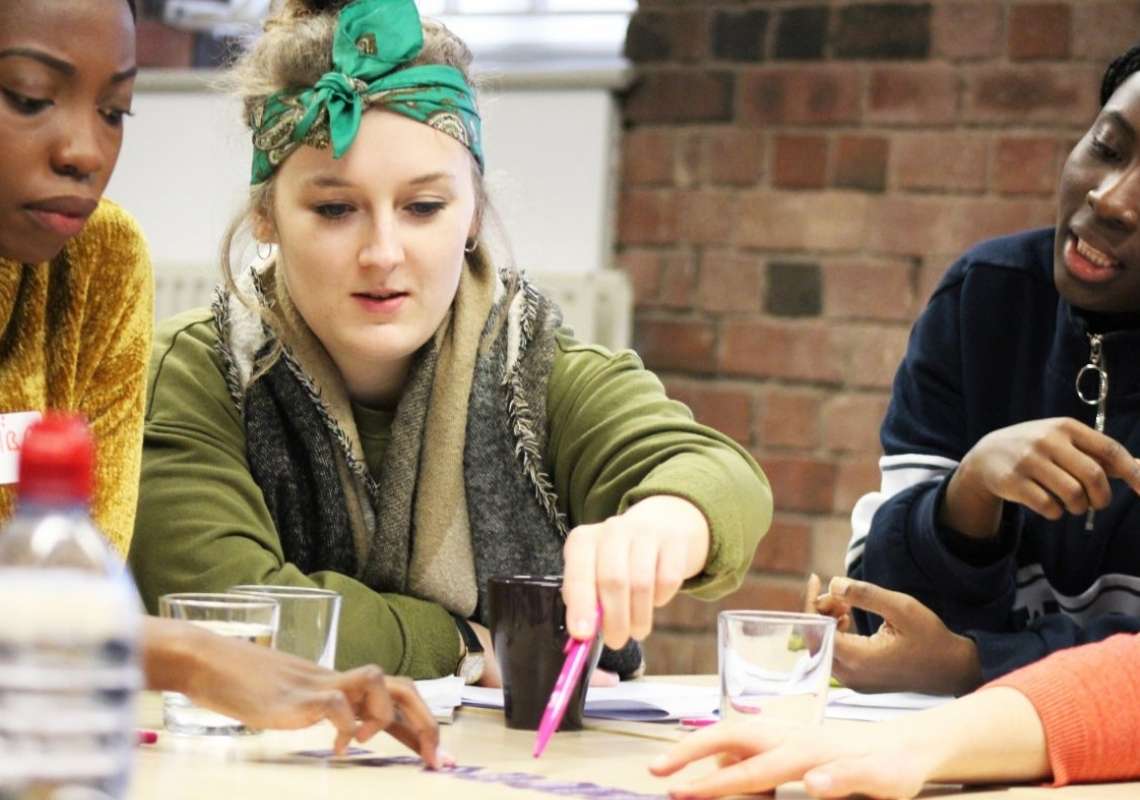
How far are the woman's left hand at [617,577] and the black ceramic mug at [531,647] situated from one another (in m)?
0.06

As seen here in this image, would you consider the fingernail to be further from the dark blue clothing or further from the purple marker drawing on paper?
the dark blue clothing

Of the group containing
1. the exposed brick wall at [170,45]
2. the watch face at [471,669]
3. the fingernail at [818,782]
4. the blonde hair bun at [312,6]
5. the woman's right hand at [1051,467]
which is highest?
the exposed brick wall at [170,45]

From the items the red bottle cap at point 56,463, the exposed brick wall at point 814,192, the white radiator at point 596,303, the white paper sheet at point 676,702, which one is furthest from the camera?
the white radiator at point 596,303

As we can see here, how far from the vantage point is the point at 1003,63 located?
295cm

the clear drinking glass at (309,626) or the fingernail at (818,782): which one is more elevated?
the clear drinking glass at (309,626)

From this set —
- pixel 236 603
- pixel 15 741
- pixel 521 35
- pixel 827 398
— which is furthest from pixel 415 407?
pixel 521 35

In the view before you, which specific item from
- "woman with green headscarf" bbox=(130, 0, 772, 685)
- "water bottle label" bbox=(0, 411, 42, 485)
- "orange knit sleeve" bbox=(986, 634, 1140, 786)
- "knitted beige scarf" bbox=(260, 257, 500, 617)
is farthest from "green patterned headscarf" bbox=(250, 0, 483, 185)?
"orange knit sleeve" bbox=(986, 634, 1140, 786)

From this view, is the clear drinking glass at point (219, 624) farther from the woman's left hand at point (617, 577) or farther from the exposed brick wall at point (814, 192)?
the exposed brick wall at point (814, 192)

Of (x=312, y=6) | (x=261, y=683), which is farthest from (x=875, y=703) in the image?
(x=312, y=6)

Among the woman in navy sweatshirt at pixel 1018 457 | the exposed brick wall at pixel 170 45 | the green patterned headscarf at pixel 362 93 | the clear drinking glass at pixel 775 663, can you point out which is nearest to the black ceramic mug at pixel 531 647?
the clear drinking glass at pixel 775 663

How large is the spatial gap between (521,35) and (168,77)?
0.75m

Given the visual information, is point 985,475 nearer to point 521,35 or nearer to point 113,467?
point 113,467

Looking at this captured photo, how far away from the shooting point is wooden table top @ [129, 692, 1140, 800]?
962mm

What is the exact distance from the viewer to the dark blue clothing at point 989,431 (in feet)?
5.61
